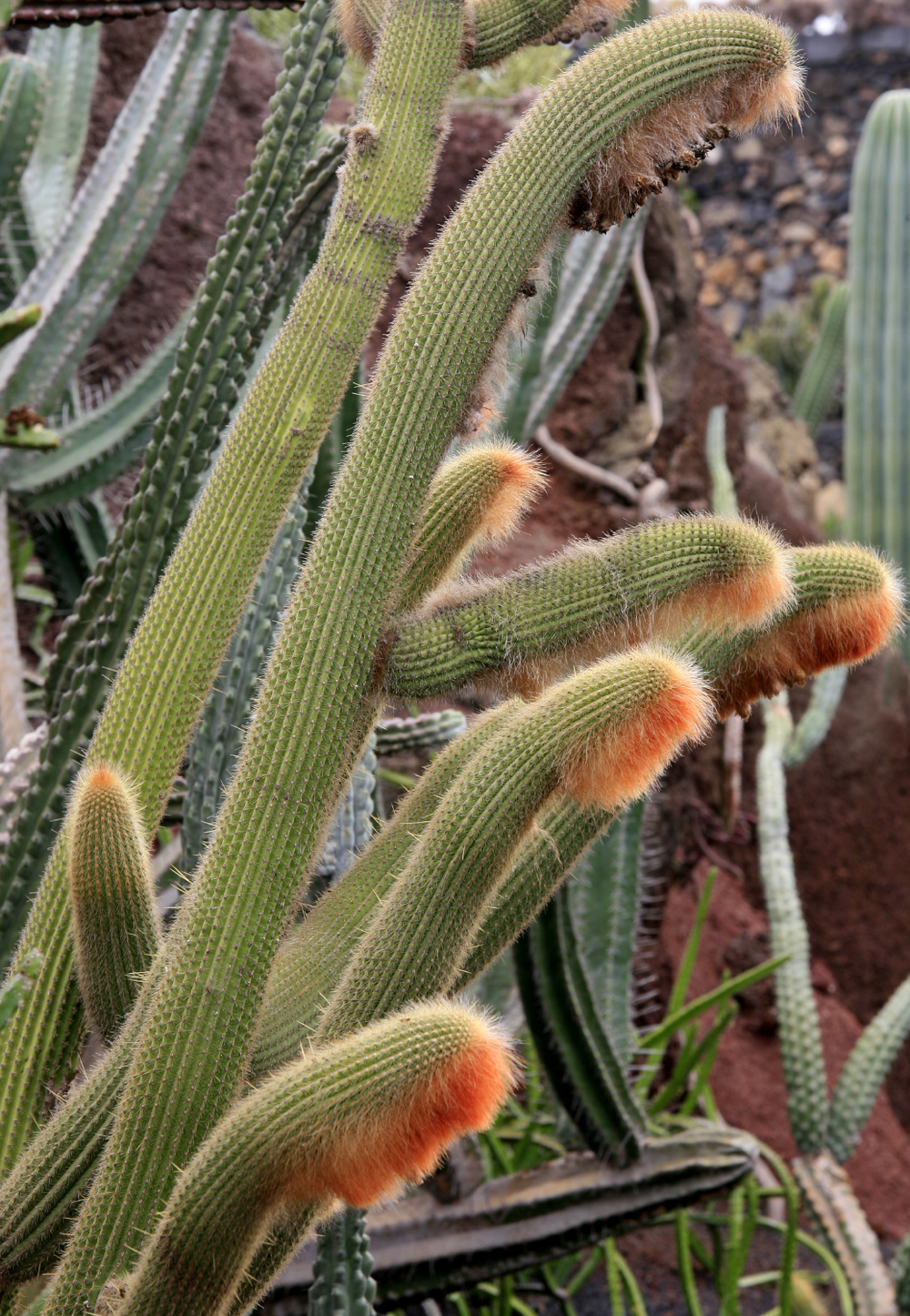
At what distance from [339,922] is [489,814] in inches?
5.4

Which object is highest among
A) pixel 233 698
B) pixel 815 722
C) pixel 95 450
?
pixel 95 450

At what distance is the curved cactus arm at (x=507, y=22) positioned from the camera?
76cm

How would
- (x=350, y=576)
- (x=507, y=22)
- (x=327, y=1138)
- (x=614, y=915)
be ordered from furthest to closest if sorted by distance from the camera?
1. (x=614, y=915)
2. (x=507, y=22)
3. (x=350, y=576)
4. (x=327, y=1138)

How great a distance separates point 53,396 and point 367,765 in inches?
43.1

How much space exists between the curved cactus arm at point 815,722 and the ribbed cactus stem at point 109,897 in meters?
2.73

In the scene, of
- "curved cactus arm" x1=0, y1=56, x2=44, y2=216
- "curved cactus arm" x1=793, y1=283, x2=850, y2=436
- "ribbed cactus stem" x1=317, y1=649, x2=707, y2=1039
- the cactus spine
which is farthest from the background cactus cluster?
"curved cactus arm" x1=793, y1=283, x2=850, y2=436

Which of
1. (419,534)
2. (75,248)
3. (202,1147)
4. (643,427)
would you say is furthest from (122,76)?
(202,1147)

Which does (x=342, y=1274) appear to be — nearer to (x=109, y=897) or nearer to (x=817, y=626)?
(x=109, y=897)

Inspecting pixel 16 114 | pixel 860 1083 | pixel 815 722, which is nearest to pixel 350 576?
pixel 16 114

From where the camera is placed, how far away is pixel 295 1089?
0.53m

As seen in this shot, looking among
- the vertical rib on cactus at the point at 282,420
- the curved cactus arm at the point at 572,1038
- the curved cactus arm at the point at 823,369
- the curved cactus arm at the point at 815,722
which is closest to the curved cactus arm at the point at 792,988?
the curved cactus arm at the point at 815,722

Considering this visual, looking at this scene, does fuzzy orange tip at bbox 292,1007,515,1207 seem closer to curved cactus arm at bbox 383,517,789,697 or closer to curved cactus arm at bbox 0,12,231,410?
curved cactus arm at bbox 383,517,789,697

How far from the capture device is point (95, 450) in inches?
73.3

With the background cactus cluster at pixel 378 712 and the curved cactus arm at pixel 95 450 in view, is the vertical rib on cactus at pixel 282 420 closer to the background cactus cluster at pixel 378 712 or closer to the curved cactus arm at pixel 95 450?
the background cactus cluster at pixel 378 712
